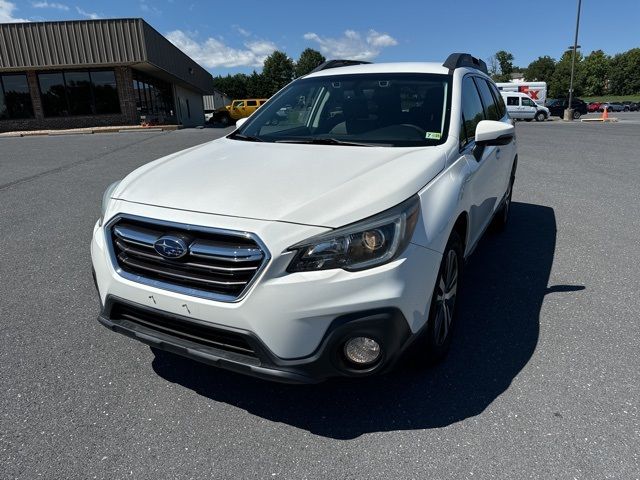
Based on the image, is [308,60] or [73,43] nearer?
[73,43]

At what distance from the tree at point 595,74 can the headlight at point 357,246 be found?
120624 mm

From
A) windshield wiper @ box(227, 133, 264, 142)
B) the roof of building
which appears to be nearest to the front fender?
windshield wiper @ box(227, 133, 264, 142)

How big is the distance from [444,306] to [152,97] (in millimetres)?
31375

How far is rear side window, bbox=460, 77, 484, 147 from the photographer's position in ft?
10.4

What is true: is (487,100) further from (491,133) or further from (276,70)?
(276,70)

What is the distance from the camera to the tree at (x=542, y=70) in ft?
320

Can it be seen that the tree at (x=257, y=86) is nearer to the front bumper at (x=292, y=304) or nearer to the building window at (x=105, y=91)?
the building window at (x=105, y=91)

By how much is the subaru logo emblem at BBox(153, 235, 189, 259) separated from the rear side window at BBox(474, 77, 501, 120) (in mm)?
3092

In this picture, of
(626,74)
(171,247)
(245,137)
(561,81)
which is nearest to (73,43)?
(245,137)

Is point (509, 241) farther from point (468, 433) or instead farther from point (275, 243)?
point (275, 243)

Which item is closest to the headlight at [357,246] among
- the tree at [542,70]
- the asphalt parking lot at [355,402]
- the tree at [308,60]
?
the asphalt parking lot at [355,402]

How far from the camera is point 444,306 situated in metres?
2.67

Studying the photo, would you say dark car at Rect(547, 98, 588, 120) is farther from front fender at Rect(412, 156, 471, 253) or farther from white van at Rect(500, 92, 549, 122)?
front fender at Rect(412, 156, 471, 253)

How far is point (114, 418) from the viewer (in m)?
2.37
